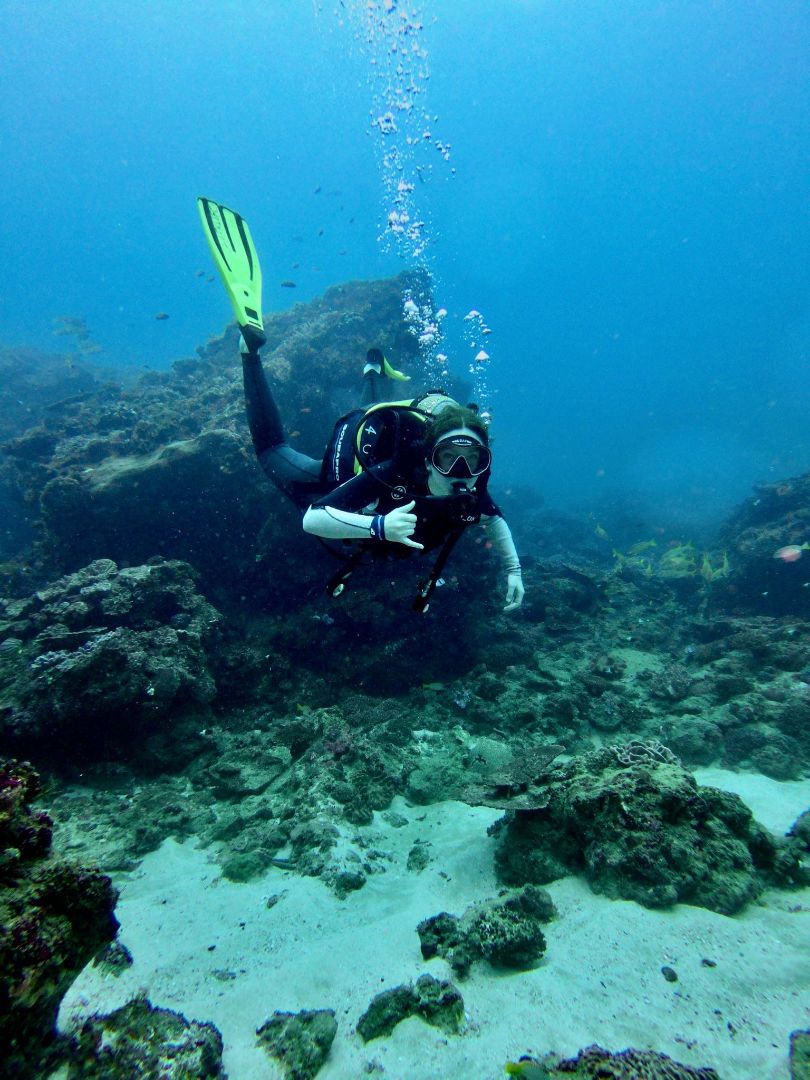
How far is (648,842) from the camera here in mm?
3494

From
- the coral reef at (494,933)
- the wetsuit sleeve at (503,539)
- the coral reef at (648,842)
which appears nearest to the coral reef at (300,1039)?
the coral reef at (494,933)

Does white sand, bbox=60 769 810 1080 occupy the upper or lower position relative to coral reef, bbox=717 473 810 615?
lower

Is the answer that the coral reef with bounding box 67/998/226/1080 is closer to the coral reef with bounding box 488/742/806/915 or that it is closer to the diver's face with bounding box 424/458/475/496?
the coral reef with bounding box 488/742/806/915

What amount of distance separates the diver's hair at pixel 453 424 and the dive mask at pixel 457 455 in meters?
0.09

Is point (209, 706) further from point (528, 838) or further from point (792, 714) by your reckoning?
point (792, 714)

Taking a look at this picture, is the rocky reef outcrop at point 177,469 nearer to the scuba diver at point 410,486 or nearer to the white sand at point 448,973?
the scuba diver at point 410,486

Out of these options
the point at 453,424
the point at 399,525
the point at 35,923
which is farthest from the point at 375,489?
the point at 35,923

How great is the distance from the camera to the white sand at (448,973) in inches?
96.0

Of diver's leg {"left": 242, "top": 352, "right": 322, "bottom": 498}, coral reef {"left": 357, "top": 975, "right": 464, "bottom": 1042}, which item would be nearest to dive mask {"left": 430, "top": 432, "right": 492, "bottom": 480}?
diver's leg {"left": 242, "top": 352, "right": 322, "bottom": 498}

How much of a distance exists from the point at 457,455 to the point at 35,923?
4.12 m

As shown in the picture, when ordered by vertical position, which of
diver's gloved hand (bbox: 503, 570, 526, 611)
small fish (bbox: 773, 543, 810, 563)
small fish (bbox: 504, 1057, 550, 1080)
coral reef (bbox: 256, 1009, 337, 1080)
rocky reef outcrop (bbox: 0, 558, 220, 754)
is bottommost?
coral reef (bbox: 256, 1009, 337, 1080)

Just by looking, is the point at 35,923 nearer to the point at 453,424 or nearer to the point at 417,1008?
the point at 417,1008

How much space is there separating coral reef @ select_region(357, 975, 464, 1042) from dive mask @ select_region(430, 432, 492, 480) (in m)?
3.84

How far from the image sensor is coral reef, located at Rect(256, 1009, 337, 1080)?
8.45 ft
